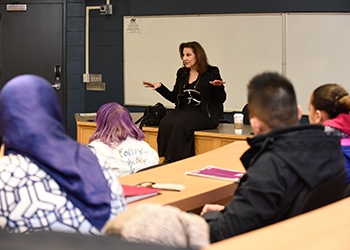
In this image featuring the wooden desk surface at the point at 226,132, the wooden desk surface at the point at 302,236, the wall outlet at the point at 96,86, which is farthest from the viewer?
the wall outlet at the point at 96,86

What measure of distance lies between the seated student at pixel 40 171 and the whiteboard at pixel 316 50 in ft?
14.9

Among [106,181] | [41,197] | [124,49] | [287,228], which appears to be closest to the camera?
[287,228]

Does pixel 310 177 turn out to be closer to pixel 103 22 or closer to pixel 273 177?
pixel 273 177

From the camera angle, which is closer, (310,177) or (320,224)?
(320,224)

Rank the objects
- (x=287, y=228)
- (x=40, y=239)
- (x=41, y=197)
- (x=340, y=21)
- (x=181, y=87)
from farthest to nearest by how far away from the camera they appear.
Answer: (x=340, y=21) < (x=181, y=87) < (x=41, y=197) < (x=287, y=228) < (x=40, y=239)

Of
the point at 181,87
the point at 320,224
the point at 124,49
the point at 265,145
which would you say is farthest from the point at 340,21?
the point at 320,224

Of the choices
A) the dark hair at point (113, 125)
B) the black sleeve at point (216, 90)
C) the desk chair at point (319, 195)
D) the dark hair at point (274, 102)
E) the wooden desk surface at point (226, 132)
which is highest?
the black sleeve at point (216, 90)

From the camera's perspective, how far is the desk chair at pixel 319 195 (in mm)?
1327

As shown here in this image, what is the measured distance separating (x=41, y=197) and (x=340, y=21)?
4.92 m

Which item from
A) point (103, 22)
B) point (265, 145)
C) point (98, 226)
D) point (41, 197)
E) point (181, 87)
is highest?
point (103, 22)

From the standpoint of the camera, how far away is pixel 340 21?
5.18 m

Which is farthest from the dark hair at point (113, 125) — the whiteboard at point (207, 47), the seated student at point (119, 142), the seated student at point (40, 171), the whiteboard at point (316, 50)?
the whiteboard at point (316, 50)

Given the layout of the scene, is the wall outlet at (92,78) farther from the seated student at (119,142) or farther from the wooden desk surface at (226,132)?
the seated student at (119,142)

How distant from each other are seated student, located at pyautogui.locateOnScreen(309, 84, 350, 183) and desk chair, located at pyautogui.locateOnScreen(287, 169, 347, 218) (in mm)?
717
